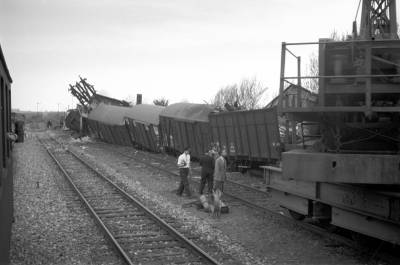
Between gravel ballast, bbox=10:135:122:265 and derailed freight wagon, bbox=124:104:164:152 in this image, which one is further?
derailed freight wagon, bbox=124:104:164:152

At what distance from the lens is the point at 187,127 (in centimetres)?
2453

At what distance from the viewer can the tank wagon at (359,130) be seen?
6618 millimetres

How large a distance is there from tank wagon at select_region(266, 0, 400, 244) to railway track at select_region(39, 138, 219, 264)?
2313mm

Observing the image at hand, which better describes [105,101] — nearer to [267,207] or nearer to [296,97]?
[267,207]

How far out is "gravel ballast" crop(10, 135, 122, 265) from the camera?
8.33m

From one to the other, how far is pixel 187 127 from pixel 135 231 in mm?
14490

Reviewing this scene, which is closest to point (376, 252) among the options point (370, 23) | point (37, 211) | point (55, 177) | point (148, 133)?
point (370, 23)

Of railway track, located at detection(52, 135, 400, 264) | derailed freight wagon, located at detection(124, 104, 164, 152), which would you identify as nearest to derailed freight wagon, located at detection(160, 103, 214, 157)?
derailed freight wagon, located at detection(124, 104, 164, 152)

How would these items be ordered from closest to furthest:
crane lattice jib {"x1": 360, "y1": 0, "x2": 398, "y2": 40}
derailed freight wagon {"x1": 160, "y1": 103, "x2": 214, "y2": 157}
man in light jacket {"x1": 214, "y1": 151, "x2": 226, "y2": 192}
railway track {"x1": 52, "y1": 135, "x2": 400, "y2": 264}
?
railway track {"x1": 52, "y1": 135, "x2": 400, "y2": 264}
crane lattice jib {"x1": 360, "y1": 0, "x2": 398, "y2": 40}
man in light jacket {"x1": 214, "y1": 151, "x2": 226, "y2": 192}
derailed freight wagon {"x1": 160, "y1": 103, "x2": 214, "y2": 157}

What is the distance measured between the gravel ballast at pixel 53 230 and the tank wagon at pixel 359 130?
3735 mm

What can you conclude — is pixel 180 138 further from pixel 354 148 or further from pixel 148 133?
pixel 354 148

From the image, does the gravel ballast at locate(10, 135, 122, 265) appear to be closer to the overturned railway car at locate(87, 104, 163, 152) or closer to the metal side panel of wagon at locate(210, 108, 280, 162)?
the metal side panel of wagon at locate(210, 108, 280, 162)

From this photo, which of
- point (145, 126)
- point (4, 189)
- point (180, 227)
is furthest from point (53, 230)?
point (145, 126)

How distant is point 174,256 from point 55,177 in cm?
1246
